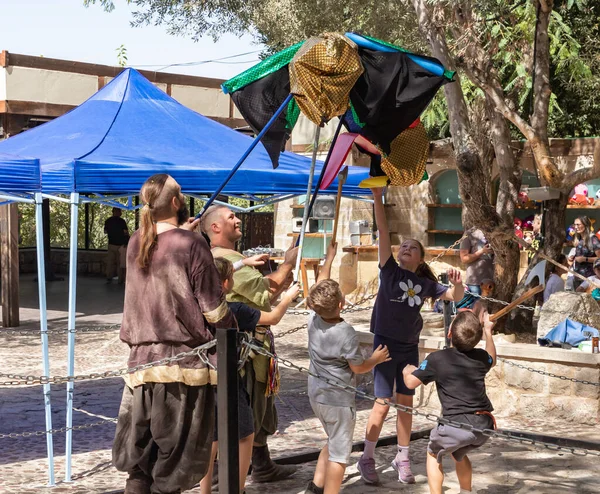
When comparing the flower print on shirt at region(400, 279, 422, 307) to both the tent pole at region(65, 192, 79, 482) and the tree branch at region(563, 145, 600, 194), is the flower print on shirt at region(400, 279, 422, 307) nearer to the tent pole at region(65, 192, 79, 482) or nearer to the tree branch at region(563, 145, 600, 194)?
the tent pole at region(65, 192, 79, 482)

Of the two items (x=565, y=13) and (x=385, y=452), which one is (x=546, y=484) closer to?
(x=385, y=452)

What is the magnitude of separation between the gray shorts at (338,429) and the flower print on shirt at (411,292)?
39.5 inches

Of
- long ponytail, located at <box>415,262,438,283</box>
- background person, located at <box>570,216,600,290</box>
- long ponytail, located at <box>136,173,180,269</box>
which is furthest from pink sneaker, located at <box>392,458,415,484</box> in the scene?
background person, located at <box>570,216,600,290</box>

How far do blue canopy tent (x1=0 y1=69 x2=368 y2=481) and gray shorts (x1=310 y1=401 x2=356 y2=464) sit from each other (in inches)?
76.9

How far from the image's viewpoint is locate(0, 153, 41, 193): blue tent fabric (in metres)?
6.53

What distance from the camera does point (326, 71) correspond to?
17.6ft

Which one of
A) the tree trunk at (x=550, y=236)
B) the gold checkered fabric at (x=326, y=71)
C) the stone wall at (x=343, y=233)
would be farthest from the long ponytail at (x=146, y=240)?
the stone wall at (x=343, y=233)

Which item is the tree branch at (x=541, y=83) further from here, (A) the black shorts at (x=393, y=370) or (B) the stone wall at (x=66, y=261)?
(B) the stone wall at (x=66, y=261)

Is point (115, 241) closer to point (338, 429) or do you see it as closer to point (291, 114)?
point (291, 114)

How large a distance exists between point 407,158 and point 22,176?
266 centimetres

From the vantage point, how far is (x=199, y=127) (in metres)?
8.73

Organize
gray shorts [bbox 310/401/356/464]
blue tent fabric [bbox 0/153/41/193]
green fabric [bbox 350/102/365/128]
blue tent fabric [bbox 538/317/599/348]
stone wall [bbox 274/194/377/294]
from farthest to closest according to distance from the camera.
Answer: stone wall [bbox 274/194/377/294] → blue tent fabric [bbox 538/317/599/348] → blue tent fabric [bbox 0/153/41/193] → green fabric [bbox 350/102/365/128] → gray shorts [bbox 310/401/356/464]

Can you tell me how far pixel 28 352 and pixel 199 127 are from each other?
15.9 feet

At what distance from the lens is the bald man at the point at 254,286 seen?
5266 millimetres
